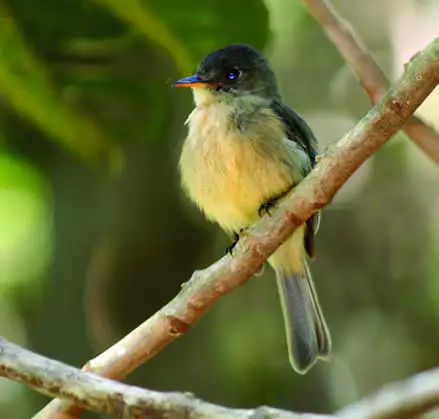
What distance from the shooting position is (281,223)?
1765 mm

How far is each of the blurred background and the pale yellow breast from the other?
0.19m

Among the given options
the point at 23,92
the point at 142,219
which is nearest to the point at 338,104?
the point at 142,219

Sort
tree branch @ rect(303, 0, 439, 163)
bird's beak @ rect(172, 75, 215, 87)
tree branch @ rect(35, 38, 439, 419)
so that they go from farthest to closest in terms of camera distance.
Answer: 1. bird's beak @ rect(172, 75, 215, 87)
2. tree branch @ rect(303, 0, 439, 163)
3. tree branch @ rect(35, 38, 439, 419)

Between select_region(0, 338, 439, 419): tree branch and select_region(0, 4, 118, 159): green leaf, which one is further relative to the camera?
select_region(0, 4, 118, 159): green leaf

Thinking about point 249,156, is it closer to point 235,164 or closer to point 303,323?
point 235,164

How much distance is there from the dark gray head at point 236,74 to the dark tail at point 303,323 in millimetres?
546

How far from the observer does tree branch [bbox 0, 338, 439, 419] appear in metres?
1.09

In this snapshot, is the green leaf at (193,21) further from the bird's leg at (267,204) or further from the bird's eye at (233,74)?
the bird's leg at (267,204)

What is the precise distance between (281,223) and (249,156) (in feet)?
2.04

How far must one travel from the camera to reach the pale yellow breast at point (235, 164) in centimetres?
234

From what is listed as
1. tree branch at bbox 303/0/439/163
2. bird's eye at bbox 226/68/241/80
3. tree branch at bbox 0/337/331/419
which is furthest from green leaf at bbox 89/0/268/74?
tree branch at bbox 0/337/331/419

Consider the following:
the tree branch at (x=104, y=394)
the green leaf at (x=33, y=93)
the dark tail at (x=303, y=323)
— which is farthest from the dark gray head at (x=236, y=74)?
the tree branch at (x=104, y=394)

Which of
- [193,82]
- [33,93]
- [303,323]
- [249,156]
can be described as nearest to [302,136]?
[249,156]

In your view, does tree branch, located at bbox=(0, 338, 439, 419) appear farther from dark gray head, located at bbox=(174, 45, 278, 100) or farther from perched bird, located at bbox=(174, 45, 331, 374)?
dark gray head, located at bbox=(174, 45, 278, 100)
